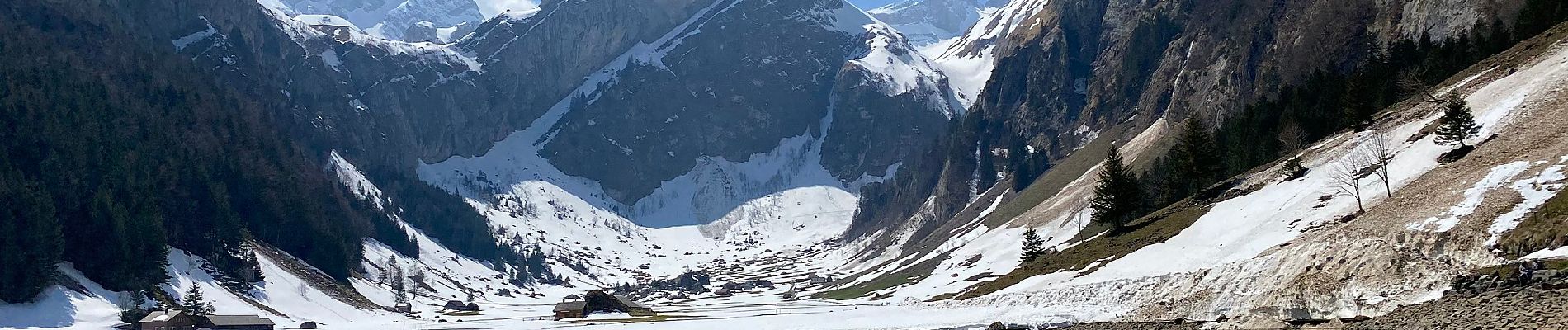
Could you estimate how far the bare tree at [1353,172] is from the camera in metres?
50.9

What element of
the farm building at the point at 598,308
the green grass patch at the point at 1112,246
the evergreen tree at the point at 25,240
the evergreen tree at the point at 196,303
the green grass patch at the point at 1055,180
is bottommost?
the green grass patch at the point at 1112,246

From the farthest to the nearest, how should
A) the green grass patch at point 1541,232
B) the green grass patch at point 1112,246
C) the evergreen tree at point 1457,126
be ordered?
the green grass patch at point 1112,246 → the evergreen tree at point 1457,126 → the green grass patch at point 1541,232

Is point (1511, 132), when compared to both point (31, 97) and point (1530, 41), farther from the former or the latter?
point (31, 97)

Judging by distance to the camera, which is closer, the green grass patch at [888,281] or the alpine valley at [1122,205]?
the alpine valley at [1122,205]

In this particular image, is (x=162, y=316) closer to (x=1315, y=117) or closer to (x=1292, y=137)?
(x=1292, y=137)

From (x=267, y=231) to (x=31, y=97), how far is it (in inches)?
1559

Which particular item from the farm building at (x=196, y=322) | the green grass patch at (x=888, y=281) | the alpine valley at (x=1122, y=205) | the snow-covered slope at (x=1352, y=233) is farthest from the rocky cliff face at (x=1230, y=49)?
the farm building at (x=196, y=322)

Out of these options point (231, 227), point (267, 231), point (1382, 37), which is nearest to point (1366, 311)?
point (1382, 37)

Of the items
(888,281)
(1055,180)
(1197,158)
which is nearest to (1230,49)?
(1055,180)

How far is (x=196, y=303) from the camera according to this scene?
98.7 meters

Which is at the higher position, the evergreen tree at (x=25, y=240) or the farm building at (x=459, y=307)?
the evergreen tree at (x=25, y=240)

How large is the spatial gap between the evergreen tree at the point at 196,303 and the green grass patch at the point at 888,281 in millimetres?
70702

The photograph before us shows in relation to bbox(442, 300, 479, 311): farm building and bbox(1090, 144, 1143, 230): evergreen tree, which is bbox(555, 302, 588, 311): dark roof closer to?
bbox(442, 300, 479, 311): farm building

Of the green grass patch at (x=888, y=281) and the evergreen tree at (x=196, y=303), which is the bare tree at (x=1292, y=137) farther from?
the evergreen tree at (x=196, y=303)
